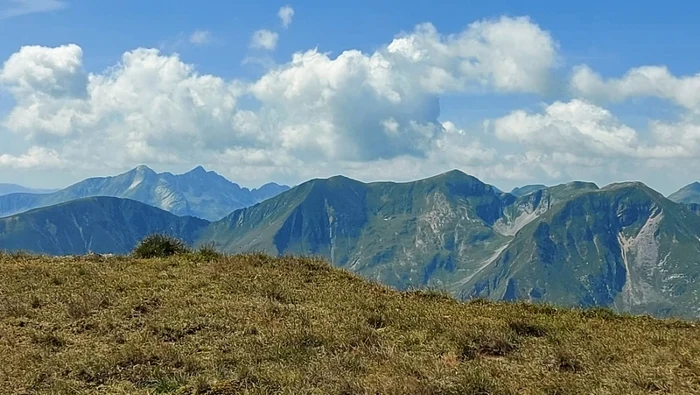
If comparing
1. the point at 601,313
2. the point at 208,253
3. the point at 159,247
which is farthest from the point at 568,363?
the point at 159,247

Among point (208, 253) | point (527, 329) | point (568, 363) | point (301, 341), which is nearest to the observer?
point (568, 363)

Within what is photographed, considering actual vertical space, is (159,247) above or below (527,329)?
above

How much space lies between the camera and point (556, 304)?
18.0 metres

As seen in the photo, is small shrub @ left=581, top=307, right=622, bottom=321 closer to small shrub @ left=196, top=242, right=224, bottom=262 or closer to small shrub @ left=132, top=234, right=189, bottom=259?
small shrub @ left=196, top=242, right=224, bottom=262

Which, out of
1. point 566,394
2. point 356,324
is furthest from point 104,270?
point 566,394

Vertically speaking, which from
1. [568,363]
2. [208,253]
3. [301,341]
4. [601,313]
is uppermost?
[208,253]

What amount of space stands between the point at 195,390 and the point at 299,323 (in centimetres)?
442

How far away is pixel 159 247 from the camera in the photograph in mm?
24625

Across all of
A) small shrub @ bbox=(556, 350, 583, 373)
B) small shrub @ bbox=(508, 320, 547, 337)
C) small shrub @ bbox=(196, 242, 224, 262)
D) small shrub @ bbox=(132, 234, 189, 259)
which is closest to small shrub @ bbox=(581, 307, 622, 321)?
small shrub @ bbox=(508, 320, 547, 337)

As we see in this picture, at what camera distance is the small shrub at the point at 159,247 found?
2420 cm

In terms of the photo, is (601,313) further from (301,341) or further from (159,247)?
(159,247)

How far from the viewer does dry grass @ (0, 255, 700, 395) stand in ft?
34.4

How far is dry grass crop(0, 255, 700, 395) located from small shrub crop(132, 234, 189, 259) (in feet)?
14.4

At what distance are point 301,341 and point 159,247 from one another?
525 inches
